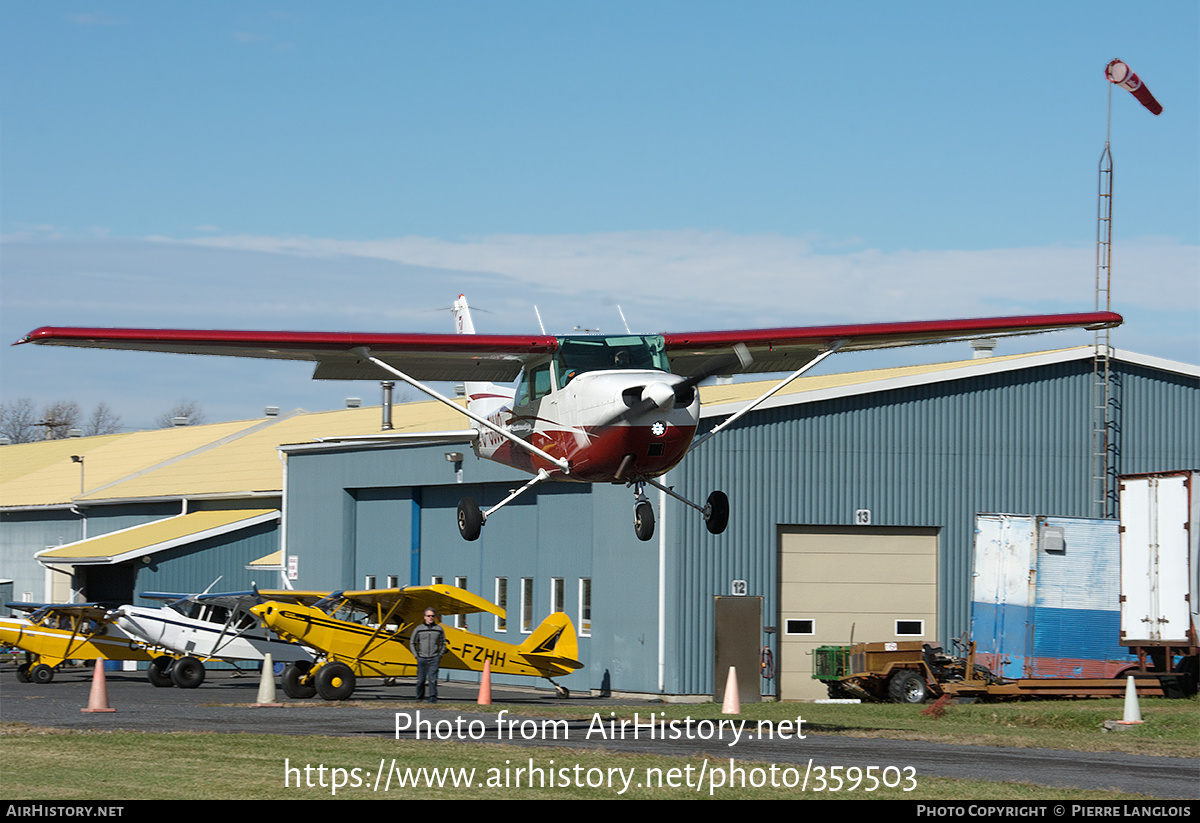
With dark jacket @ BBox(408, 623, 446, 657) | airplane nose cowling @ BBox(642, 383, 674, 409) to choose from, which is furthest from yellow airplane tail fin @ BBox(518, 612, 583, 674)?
airplane nose cowling @ BBox(642, 383, 674, 409)

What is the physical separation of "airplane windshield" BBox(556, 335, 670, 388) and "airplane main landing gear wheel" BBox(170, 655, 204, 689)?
54.2ft

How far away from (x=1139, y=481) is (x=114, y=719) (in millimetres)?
16806

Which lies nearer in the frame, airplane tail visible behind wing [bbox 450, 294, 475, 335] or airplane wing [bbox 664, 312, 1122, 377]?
airplane wing [bbox 664, 312, 1122, 377]

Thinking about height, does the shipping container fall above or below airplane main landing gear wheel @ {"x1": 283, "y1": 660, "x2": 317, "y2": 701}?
above

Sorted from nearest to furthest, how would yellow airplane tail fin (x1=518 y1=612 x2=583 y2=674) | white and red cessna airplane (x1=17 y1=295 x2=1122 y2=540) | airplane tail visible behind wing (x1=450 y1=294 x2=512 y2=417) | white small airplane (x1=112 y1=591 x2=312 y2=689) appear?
1. white and red cessna airplane (x1=17 y1=295 x2=1122 y2=540)
2. airplane tail visible behind wing (x1=450 y1=294 x2=512 y2=417)
3. yellow airplane tail fin (x1=518 y1=612 x2=583 y2=674)
4. white small airplane (x1=112 y1=591 x2=312 y2=689)

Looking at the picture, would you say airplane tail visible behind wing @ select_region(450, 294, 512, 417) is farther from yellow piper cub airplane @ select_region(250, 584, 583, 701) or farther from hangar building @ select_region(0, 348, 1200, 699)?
hangar building @ select_region(0, 348, 1200, 699)

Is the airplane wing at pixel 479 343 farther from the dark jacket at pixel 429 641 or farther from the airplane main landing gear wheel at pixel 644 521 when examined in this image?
the dark jacket at pixel 429 641

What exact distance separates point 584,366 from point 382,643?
12.4m

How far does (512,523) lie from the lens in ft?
107

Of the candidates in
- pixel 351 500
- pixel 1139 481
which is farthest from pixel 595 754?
pixel 351 500

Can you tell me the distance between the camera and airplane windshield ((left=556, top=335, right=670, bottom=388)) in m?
15.9

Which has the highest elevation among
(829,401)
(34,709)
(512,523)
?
(829,401)

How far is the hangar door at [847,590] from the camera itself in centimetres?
2859
